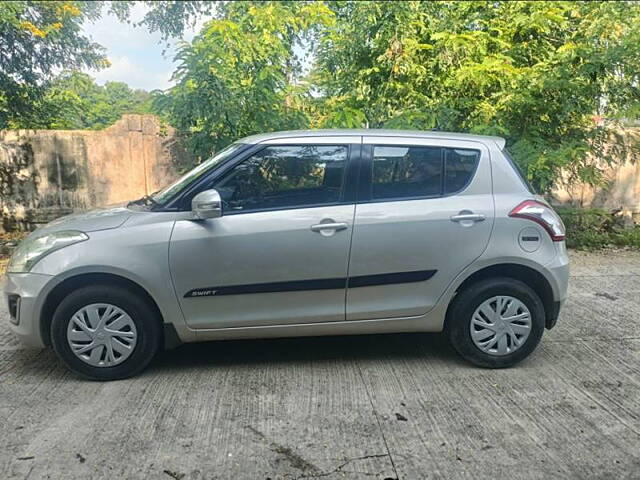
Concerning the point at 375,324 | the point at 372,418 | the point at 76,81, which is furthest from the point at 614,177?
the point at 76,81

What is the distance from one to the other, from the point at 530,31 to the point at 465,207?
539 centimetres

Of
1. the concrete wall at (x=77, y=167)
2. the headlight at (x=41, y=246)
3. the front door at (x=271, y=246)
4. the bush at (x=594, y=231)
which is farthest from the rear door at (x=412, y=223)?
the concrete wall at (x=77, y=167)

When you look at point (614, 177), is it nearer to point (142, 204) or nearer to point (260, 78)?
point (260, 78)

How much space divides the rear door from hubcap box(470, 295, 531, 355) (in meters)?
0.34

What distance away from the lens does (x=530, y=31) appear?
26.0 ft

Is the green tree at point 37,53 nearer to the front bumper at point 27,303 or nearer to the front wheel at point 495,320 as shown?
the front bumper at point 27,303

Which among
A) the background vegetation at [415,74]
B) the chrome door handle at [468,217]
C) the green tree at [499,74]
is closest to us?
the chrome door handle at [468,217]

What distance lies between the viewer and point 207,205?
3516 mm

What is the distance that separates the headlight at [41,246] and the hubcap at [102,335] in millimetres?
442

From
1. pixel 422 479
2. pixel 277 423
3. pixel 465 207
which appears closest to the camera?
pixel 422 479

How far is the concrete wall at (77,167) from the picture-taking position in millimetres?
8086

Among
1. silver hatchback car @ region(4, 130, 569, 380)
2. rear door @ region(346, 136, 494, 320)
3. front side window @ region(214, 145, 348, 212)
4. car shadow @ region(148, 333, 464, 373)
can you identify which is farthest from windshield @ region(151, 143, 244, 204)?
car shadow @ region(148, 333, 464, 373)

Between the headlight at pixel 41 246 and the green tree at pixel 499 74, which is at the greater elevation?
the green tree at pixel 499 74

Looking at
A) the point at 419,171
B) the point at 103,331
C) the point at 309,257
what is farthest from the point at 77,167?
the point at 419,171
